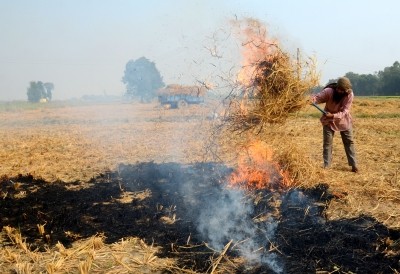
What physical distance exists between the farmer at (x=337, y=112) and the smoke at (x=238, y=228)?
270 cm

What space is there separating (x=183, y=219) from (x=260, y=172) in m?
1.93

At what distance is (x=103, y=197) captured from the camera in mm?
6574

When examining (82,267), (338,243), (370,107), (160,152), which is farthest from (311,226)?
(370,107)

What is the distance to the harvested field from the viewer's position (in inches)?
163

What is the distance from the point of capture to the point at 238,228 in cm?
504

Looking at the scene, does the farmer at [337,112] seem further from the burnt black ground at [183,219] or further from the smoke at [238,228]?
the smoke at [238,228]

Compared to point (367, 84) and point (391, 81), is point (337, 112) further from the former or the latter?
point (367, 84)

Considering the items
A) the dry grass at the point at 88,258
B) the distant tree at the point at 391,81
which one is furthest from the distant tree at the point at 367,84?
the dry grass at the point at 88,258

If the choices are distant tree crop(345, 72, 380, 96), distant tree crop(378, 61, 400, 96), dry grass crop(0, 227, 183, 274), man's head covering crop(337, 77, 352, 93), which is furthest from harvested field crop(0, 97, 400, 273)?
distant tree crop(345, 72, 380, 96)

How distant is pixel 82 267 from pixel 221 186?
11.0 feet

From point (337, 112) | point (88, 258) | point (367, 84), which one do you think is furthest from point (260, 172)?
point (367, 84)

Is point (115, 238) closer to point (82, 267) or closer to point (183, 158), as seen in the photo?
point (82, 267)

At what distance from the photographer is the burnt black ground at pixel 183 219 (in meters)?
4.13

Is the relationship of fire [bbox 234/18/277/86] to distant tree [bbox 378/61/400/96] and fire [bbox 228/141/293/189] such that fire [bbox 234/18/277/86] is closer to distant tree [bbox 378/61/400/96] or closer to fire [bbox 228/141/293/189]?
fire [bbox 228/141/293/189]
